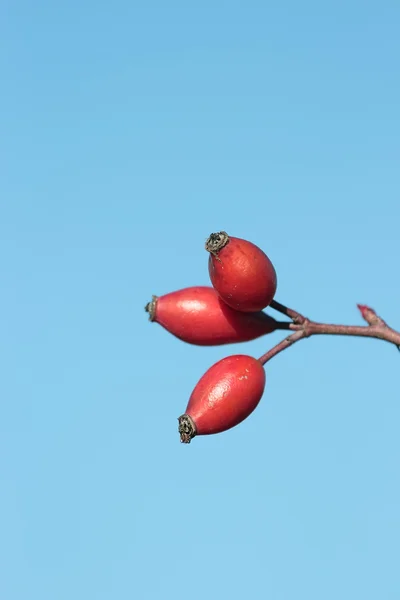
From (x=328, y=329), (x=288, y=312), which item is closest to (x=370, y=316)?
(x=328, y=329)

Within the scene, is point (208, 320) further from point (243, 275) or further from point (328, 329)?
point (328, 329)

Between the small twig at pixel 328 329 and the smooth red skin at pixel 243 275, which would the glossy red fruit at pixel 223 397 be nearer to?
the small twig at pixel 328 329

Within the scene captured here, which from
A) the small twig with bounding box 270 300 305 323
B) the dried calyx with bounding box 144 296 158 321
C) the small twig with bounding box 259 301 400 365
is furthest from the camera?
the dried calyx with bounding box 144 296 158 321

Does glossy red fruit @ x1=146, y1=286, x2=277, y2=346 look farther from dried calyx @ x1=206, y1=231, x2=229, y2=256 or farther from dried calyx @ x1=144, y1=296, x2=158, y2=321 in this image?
dried calyx @ x1=206, y1=231, x2=229, y2=256

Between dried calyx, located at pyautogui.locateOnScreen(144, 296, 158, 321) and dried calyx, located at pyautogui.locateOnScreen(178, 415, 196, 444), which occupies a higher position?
dried calyx, located at pyautogui.locateOnScreen(144, 296, 158, 321)

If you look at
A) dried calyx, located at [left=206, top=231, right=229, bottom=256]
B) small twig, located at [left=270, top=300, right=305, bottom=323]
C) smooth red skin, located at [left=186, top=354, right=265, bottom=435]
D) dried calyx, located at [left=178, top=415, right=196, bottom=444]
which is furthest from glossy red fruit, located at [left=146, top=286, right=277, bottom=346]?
dried calyx, located at [left=178, top=415, right=196, bottom=444]

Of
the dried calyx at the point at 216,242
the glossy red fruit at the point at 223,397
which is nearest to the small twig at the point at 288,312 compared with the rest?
the glossy red fruit at the point at 223,397
